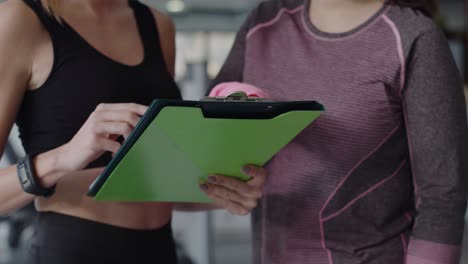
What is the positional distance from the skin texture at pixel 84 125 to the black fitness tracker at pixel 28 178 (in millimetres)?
10

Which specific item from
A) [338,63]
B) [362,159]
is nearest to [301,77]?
[338,63]

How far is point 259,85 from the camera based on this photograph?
104cm

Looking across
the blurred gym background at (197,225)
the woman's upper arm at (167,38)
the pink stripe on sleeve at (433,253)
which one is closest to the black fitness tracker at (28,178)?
the woman's upper arm at (167,38)

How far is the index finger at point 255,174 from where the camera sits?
0.86 metres

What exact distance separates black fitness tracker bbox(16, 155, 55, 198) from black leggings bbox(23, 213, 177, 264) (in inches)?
4.5

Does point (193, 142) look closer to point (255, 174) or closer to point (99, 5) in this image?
point (255, 174)

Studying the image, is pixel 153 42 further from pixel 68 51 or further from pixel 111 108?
pixel 111 108

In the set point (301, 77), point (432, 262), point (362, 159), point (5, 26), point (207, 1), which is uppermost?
point (5, 26)

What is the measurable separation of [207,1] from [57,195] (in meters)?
8.93

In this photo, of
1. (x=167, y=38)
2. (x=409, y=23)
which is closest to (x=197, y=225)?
(x=167, y=38)

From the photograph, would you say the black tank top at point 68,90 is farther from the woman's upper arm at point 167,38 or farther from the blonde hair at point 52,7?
the woman's upper arm at point 167,38

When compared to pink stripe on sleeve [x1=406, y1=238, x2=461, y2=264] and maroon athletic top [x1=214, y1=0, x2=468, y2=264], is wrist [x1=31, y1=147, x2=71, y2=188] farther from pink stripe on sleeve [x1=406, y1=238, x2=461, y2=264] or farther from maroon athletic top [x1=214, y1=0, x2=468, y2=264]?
pink stripe on sleeve [x1=406, y1=238, x2=461, y2=264]

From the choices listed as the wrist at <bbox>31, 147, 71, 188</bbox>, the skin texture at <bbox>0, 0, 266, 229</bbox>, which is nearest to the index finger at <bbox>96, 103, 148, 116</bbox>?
the skin texture at <bbox>0, 0, 266, 229</bbox>

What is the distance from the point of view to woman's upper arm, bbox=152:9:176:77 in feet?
3.75
